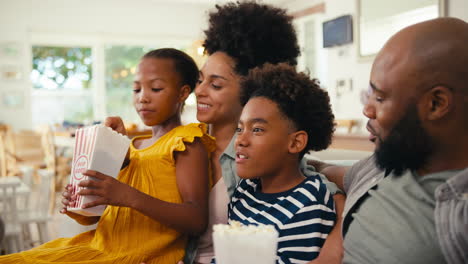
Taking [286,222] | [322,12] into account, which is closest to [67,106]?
[322,12]

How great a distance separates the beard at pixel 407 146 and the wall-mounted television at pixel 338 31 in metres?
5.28

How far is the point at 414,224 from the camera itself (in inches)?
29.8

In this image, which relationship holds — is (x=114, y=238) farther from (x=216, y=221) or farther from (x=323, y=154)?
(x=323, y=154)

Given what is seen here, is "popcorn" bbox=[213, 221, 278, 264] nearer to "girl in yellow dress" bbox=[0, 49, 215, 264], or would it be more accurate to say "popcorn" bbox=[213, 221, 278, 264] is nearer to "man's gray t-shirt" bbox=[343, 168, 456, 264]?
"man's gray t-shirt" bbox=[343, 168, 456, 264]

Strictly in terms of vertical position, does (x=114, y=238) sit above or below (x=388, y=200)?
below

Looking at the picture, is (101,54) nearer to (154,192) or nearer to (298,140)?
(154,192)

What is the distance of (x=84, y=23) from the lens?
308 inches

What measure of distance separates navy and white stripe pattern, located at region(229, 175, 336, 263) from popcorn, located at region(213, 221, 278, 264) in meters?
0.35

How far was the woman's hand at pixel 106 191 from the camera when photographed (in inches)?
41.3

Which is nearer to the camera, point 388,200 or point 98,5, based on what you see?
point 388,200

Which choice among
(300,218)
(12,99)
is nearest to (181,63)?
(300,218)

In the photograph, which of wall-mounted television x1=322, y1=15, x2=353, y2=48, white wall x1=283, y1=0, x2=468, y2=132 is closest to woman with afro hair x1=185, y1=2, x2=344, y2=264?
white wall x1=283, y1=0, x2=468, y2=132

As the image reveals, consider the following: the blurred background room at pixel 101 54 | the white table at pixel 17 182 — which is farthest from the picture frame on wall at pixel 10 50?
the white table at pixel 17 182

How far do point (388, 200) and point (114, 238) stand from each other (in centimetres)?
77
